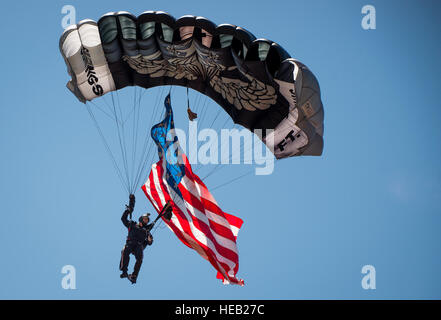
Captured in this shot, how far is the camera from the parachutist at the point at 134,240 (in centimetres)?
1357

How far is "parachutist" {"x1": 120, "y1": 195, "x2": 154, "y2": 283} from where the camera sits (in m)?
13.6

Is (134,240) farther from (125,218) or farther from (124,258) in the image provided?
(125,218)

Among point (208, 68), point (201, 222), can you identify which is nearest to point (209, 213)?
point (201, 222)

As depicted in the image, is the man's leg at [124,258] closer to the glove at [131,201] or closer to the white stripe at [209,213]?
the glove at [131,201]

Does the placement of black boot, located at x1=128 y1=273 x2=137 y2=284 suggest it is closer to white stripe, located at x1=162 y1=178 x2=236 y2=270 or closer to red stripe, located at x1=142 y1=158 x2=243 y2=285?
red stripe, located at x1=142 y1=158 x2=243 y2=285

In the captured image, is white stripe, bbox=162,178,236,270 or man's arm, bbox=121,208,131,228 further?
white stripe, bbox=162,178,236,270

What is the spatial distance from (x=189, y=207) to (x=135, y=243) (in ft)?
6.21

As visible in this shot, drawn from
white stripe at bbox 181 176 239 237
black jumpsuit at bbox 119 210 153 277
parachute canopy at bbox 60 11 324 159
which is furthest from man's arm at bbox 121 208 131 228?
parachute canopy at bbox 60 11 324 159

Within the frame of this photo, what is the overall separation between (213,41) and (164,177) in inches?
146

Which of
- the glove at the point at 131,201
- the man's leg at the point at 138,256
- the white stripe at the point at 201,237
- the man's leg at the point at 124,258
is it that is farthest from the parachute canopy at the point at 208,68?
the man's leg at the point at 124,258

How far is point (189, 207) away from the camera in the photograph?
48.9 feet

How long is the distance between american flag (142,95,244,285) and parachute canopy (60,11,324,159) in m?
1.25
